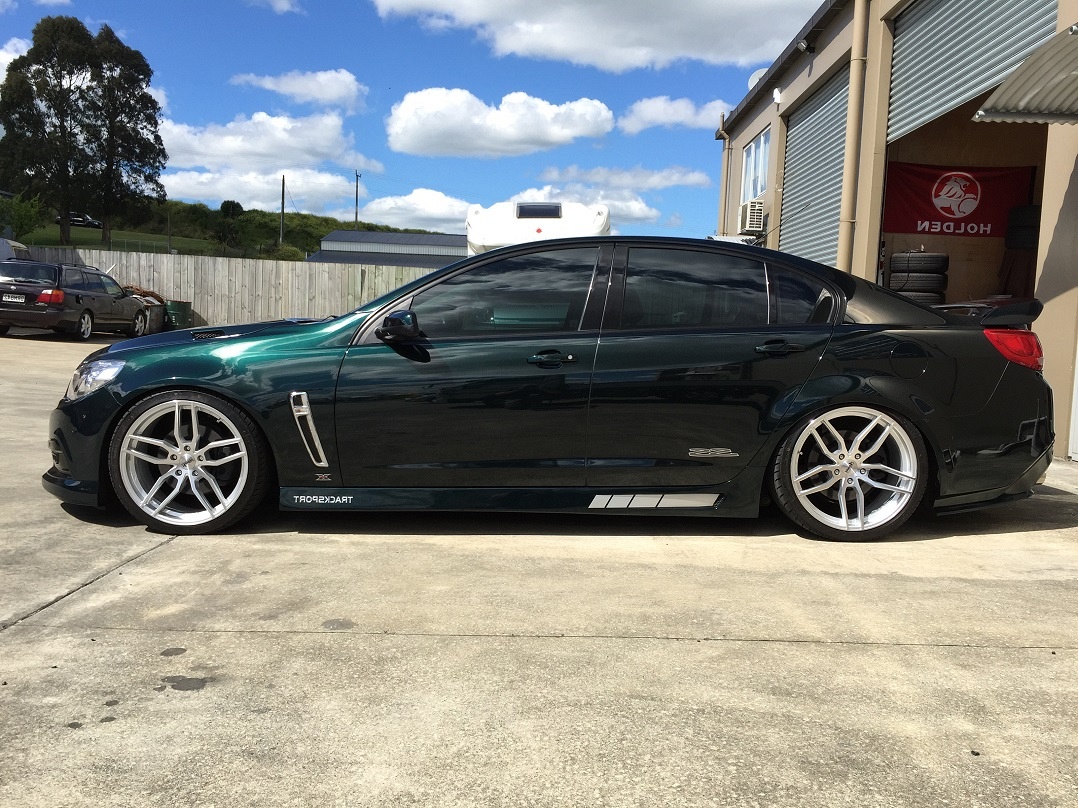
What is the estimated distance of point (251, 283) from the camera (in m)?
24.5

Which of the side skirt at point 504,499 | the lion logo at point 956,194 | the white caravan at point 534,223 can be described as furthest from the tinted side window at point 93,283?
the side skirt at point 504,499

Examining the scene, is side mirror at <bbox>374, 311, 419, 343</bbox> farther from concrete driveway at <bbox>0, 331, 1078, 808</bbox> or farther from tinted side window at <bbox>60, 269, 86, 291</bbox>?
tinted side window at <bbox>60, 269, 86, 291</bbox>

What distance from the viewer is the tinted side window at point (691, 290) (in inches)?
169

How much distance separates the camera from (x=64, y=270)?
1778cm

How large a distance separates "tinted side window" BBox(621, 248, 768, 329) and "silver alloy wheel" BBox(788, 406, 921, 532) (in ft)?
1.97

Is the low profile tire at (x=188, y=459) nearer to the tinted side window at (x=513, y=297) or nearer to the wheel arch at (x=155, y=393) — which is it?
the wheel arch at (x=155, y=393)

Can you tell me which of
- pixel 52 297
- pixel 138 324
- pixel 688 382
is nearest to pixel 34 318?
pixel 52 297

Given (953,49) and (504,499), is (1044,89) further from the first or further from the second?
(504,499)

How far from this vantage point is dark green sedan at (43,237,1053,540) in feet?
13.6

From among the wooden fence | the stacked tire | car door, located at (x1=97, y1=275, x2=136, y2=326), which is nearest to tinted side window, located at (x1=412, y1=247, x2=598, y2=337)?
the stacked tire

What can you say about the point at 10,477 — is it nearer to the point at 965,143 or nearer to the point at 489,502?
the point at 489,502

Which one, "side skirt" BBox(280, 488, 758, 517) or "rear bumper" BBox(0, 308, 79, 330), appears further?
"rear bumper" BBox(0, 308, 79, 330)

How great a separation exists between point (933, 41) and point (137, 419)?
9.19 m

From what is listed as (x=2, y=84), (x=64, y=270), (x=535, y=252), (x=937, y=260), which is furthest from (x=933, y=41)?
(x=2, y=84)
